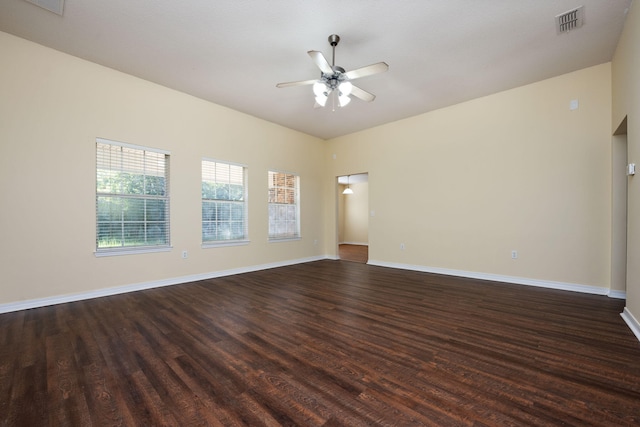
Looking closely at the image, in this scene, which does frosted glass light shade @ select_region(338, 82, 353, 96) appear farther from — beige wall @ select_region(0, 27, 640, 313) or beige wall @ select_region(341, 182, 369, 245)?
beige wall @ select_region(341, 182, 369, 245)

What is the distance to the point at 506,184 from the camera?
14.5 ft

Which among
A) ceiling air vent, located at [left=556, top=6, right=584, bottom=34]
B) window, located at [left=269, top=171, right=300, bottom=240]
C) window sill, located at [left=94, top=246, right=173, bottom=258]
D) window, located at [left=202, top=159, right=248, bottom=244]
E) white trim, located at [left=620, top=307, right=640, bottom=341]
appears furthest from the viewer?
window, located at [left=269, top=171, right=300, bottom=240]

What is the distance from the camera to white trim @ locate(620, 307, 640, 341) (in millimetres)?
2397

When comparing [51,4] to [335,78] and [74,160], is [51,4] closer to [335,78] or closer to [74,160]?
[74,160]

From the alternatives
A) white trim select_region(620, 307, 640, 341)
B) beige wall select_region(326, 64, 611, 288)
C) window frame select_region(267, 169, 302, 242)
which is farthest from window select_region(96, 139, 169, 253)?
white trim select_region(620, 307, 640, 341)

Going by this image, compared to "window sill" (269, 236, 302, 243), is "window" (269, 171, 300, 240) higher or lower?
higher

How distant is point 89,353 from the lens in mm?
2156

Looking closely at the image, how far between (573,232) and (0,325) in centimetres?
700

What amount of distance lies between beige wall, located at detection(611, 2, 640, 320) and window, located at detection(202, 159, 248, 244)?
5320mm

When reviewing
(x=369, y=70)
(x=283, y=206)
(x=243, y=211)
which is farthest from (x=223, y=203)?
(x=369, y=70)

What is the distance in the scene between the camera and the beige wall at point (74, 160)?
3.11m

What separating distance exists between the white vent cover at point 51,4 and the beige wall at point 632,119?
17.7 ft

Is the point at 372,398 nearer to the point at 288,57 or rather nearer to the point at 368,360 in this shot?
the point at 368,360

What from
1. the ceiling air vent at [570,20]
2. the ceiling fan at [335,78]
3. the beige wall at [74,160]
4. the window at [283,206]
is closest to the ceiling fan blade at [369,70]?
the ceiling fan at [335,78]
